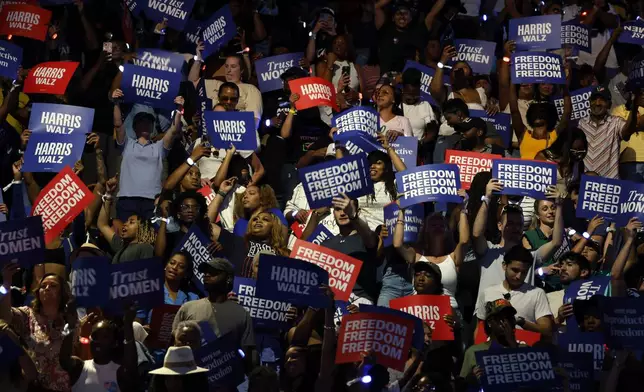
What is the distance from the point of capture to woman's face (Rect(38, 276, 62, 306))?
12.4 metres

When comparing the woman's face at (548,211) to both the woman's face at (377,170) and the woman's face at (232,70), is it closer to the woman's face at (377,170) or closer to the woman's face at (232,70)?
the woman's face at (377,170)

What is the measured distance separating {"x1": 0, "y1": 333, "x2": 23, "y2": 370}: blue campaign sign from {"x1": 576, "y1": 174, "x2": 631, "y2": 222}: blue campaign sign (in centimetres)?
560

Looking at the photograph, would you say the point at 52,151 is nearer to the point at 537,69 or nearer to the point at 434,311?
the point at 434,311

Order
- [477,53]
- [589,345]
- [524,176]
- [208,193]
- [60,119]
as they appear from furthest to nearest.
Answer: [477,53], [60,119], [208,193], [524,176], [589,345]

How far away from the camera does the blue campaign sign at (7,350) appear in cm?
1119

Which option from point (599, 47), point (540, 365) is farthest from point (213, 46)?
point (540, 365)

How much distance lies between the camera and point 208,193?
15.7 meters

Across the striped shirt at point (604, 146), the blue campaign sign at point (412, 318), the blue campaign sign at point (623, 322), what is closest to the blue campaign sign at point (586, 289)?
the blue campaign sign at point (623, 322)

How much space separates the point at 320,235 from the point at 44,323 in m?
2.90

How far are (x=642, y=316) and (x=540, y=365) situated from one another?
105cm

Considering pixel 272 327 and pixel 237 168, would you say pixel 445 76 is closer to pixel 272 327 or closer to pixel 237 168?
pixel 237 168

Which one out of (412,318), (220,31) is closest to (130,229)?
(412,318)

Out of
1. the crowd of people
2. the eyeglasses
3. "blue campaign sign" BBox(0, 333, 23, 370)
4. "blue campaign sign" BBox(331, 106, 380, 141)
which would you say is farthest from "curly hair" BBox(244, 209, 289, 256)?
"blue campaign sign" BBox(0, 333, 23, 370)

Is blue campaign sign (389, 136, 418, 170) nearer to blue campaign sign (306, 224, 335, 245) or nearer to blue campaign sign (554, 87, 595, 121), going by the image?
blue campaign sign (306, 224, 335, 245)
